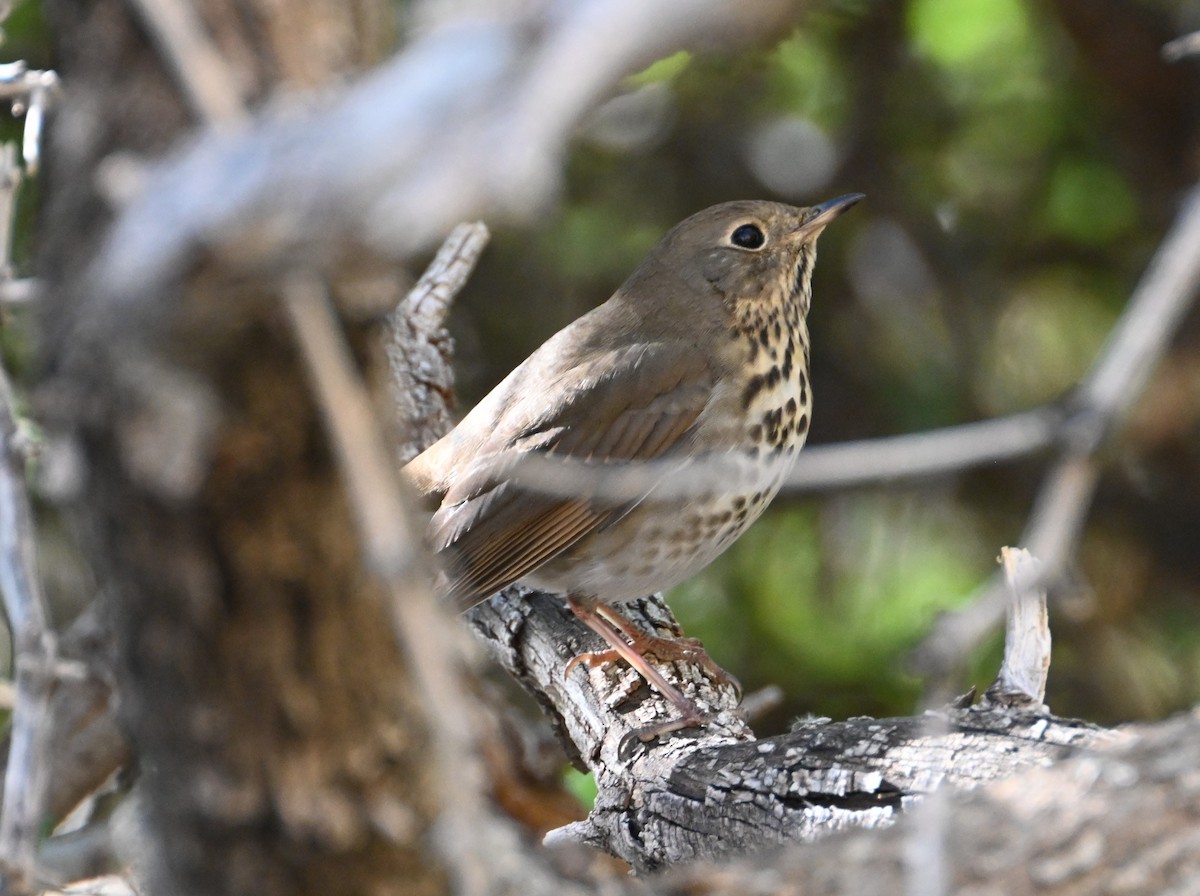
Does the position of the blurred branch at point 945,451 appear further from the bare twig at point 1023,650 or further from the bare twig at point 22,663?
the bare twig at point 1023,650

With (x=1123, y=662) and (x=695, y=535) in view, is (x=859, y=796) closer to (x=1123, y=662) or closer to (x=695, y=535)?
(x=695, y=535)

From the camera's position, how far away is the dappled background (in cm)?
462

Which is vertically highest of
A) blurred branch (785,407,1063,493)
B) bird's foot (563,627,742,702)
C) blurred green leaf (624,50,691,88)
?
blurred branch (785,407,1063,493)

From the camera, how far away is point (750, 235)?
12.1ft

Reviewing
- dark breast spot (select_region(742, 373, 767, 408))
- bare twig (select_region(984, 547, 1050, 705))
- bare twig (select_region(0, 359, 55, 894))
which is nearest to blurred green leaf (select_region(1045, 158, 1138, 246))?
dark breast spot (select_region(742, 373, 767, 408))

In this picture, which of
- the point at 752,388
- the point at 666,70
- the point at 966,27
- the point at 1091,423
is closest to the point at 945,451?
the point at 1091,423

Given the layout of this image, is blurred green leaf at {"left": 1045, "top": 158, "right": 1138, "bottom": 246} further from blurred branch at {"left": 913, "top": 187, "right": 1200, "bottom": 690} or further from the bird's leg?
blurred branch at {"left": 913, "top": 187, "right": 1200, "bottom": 690}

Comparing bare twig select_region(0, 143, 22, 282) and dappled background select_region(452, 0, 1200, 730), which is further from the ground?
bare twig select_region(0, 143, 22, 282)

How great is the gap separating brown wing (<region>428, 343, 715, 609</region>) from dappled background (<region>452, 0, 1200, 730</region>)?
50.7 inches

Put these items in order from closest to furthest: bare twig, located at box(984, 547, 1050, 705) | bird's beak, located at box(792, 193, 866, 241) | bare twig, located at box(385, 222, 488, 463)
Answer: bare twig, located at box(984, 547, 1050, 705)
bird's beak, located at box(792, 193, 866, 241)
bare twig, located at box(385, 222, 488, 463)

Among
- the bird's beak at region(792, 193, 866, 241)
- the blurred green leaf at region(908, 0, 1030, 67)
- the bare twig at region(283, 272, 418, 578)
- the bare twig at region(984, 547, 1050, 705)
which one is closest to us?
the bare twig at region(283, 272, 418, 578)

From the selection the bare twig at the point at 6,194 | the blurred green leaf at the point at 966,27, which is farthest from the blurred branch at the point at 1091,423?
the blurred green leaf at the point at 966,27

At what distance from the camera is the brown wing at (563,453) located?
330 cm

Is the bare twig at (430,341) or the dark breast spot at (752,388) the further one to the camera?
the bare twig at (430,341)
